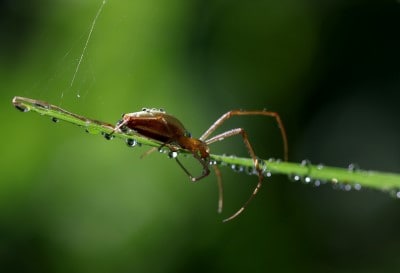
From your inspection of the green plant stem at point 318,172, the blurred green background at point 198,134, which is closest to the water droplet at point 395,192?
the green plant stem at point 318,172

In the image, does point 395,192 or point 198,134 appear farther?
point 198,134

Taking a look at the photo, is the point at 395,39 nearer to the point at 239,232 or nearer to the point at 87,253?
the point at 239,232

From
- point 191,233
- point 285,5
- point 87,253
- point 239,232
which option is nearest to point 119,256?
point 87,253

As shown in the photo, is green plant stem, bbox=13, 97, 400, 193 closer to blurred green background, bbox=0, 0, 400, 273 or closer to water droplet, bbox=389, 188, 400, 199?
water droplet, bbox=389, 188, 400, 199

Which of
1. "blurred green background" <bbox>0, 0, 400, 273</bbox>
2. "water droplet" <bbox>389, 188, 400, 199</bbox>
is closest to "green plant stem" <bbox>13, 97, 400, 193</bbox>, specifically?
"water droplet" <bbox>389, 188, 400, 199</bbox>

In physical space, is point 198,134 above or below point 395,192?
above

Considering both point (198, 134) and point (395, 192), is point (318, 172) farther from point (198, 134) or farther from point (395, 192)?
point (198, 134)

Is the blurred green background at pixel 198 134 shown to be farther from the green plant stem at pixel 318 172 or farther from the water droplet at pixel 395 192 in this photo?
the water droplet at pixel 395 192

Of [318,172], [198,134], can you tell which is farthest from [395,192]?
[198,134]
